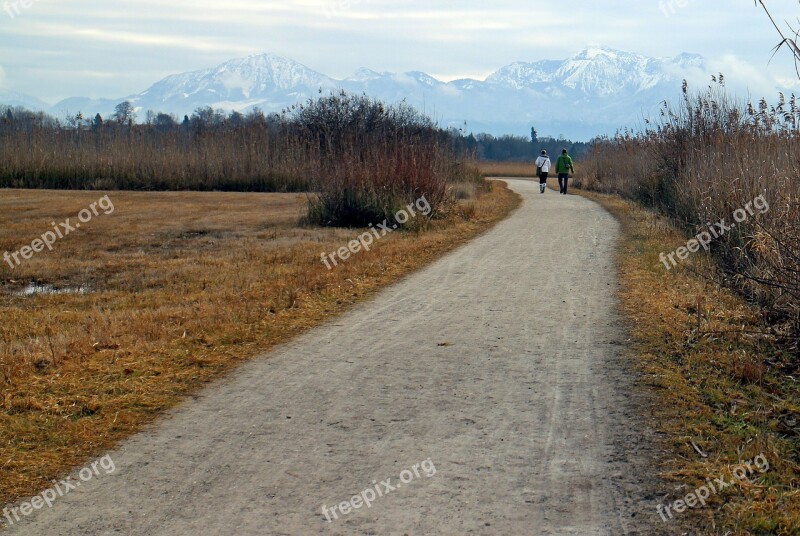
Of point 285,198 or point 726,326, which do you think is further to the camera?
point 285,198

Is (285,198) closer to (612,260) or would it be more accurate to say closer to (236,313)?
(612,260)

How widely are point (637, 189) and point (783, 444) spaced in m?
23.0

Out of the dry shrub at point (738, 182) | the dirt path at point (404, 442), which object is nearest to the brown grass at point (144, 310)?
the dirt path at point (404, 442)

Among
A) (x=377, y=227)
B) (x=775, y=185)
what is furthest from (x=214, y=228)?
(x=775, y=185)

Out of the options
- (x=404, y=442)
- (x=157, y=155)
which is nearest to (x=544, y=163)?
(x=157, y=155)

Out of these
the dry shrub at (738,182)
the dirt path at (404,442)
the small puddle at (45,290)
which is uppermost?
the dry shrub at (738,182)

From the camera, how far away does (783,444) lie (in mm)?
5656

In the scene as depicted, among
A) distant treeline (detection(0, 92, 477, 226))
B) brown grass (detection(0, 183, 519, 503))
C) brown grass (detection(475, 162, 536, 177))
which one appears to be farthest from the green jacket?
brown grass (detection(475, 162, 536, 177))

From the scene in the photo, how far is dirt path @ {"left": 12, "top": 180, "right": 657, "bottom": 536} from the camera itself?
4.55 m

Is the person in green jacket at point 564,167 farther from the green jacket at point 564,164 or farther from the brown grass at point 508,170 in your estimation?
the brown grass at point 508,170

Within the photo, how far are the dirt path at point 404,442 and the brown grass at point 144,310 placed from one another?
0.49 metres

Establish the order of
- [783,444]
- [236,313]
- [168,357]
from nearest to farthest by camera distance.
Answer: [783,444], [168,357], [236,313]

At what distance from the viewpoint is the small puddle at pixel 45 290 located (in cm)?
1213

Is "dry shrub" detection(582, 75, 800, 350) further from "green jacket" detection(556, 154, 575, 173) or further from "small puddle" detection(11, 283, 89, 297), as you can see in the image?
"small puddle" detection(11, 283, 89, 297)
